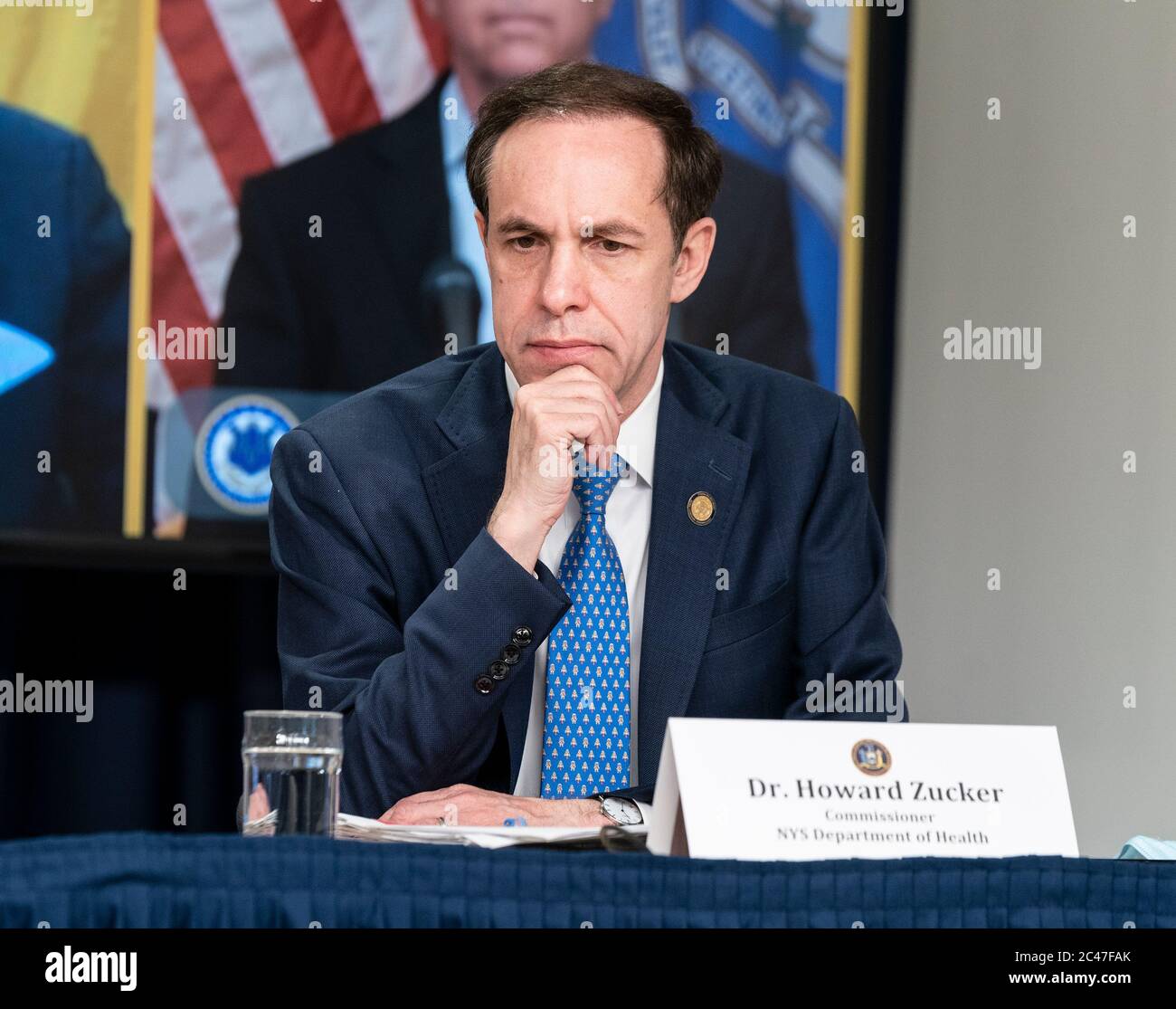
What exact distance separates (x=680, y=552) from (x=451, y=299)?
1378 millimetres

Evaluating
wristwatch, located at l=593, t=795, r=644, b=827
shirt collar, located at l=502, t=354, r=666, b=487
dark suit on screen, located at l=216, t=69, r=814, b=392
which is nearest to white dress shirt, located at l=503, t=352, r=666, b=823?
shirt collar, located at l=502, t=354, r=666, b=487

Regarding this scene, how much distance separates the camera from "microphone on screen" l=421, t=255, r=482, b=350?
3.20 m

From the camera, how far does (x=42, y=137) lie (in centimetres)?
308

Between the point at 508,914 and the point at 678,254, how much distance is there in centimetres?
141

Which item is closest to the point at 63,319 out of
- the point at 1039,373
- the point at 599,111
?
the point at 599,111

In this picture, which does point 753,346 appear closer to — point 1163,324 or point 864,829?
point 1163,324

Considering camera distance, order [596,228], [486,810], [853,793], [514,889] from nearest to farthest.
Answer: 1. [514,889]
2. [853,793]
3. [486,810]
4. [596,228]

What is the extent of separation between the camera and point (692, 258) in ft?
7.25

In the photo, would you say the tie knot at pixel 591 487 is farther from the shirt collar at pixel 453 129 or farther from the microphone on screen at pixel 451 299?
the shirt collar at pixel 453 129

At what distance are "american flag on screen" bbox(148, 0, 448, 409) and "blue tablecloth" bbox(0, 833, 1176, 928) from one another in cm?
235

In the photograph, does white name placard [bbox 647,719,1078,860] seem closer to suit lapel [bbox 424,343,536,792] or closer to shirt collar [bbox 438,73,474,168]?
Result: suit lapel [bbox 424,343,536,792]

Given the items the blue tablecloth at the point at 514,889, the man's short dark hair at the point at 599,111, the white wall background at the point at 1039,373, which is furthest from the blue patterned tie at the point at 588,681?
the white wall background at the point at 1039,373

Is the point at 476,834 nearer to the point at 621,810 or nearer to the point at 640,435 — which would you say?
the point at 621,810
